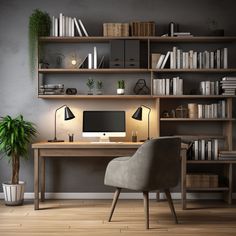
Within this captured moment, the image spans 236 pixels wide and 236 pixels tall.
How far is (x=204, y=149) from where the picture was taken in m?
5.68

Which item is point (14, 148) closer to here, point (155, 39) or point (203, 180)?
point (155, 39)

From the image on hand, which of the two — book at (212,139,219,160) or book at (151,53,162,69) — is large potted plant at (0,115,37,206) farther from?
book at (212,139,219,160)

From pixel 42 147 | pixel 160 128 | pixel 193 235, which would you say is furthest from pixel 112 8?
pixel 193 235

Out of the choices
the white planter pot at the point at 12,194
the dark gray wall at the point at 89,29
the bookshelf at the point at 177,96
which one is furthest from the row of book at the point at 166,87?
the white planter pot at the point at 12,194

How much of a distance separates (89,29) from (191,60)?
135 centimetres

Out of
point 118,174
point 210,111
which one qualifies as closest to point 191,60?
point 210,111

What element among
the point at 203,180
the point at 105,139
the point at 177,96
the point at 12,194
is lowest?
the point at 12,194

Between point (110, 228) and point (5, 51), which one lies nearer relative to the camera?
point (110, 228)

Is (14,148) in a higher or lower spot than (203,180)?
higher

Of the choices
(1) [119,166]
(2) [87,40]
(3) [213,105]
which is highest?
(2) [87,40]

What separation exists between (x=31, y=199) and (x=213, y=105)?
2540 mm

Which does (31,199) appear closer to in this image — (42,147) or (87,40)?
(42,147)

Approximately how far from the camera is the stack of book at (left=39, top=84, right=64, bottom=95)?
5.74 metres

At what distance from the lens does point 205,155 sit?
224 inches
